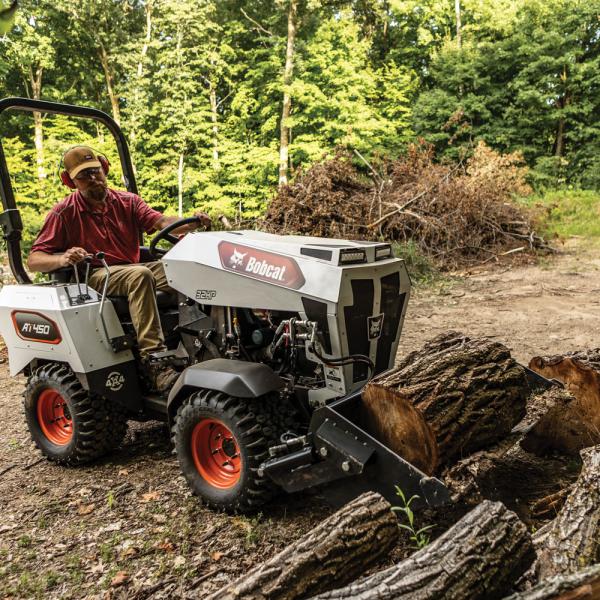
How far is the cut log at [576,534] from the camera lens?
1.91 meters

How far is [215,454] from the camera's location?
2977 millimetres

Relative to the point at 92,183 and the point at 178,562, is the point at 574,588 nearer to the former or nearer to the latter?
the point at 178,562

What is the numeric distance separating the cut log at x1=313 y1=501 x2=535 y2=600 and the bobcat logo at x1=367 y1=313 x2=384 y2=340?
1090 millimetres

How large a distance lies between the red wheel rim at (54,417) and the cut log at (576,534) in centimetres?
294

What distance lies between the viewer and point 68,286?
3.45 m

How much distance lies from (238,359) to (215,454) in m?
0.53

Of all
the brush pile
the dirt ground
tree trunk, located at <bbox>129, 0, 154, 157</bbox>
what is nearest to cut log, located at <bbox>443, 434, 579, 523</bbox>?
the dirt ground

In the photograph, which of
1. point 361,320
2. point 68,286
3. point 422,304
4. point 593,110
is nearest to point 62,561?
point 68,286

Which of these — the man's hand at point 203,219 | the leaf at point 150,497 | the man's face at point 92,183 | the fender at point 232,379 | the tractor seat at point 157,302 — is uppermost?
the man's face at point 92,183

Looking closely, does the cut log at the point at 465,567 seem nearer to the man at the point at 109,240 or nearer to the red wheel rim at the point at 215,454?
the red wheel rim at the point at 215,454

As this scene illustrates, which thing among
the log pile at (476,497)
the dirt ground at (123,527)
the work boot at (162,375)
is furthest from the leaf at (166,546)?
the work boot at (162,375)

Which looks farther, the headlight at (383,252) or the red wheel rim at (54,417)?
the red wheel rim at (54,417)

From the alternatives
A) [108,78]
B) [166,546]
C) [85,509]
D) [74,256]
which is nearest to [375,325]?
[166,546]

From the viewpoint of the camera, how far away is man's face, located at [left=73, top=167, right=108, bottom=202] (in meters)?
3.59
